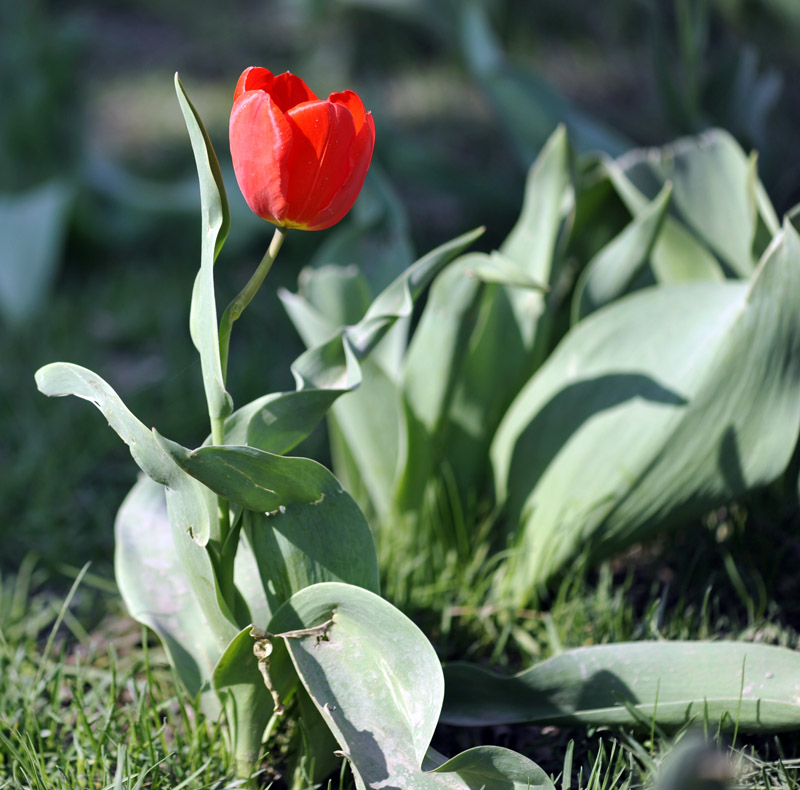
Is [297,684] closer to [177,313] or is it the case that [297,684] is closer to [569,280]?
[569,280]

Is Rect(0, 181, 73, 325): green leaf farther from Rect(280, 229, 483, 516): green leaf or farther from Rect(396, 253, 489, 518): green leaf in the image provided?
Rect(396, 253, 489, 518): green leaf

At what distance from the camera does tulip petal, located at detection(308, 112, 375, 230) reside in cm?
64

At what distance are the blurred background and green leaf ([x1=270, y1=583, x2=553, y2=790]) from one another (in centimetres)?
35

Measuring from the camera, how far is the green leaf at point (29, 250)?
6.79 feet

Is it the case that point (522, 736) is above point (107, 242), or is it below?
below

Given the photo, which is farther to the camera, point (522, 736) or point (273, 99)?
point (522, 736)

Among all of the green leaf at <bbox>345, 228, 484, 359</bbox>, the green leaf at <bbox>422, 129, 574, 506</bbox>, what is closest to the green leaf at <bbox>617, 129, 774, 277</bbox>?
the green leaf at <bbox>422, 129, 574, 506</bbox>

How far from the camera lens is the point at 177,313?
6.84 feet

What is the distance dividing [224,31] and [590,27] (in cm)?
210

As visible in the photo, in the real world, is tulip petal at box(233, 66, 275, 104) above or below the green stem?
above

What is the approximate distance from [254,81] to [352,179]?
108mm

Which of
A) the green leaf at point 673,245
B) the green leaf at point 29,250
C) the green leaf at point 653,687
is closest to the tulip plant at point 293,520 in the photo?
the green leaf at point 653,687

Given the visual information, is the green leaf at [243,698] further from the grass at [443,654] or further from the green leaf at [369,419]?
the green leaf at [369,419]

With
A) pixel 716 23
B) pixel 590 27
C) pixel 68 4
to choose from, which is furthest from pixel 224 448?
pixel 68 4
